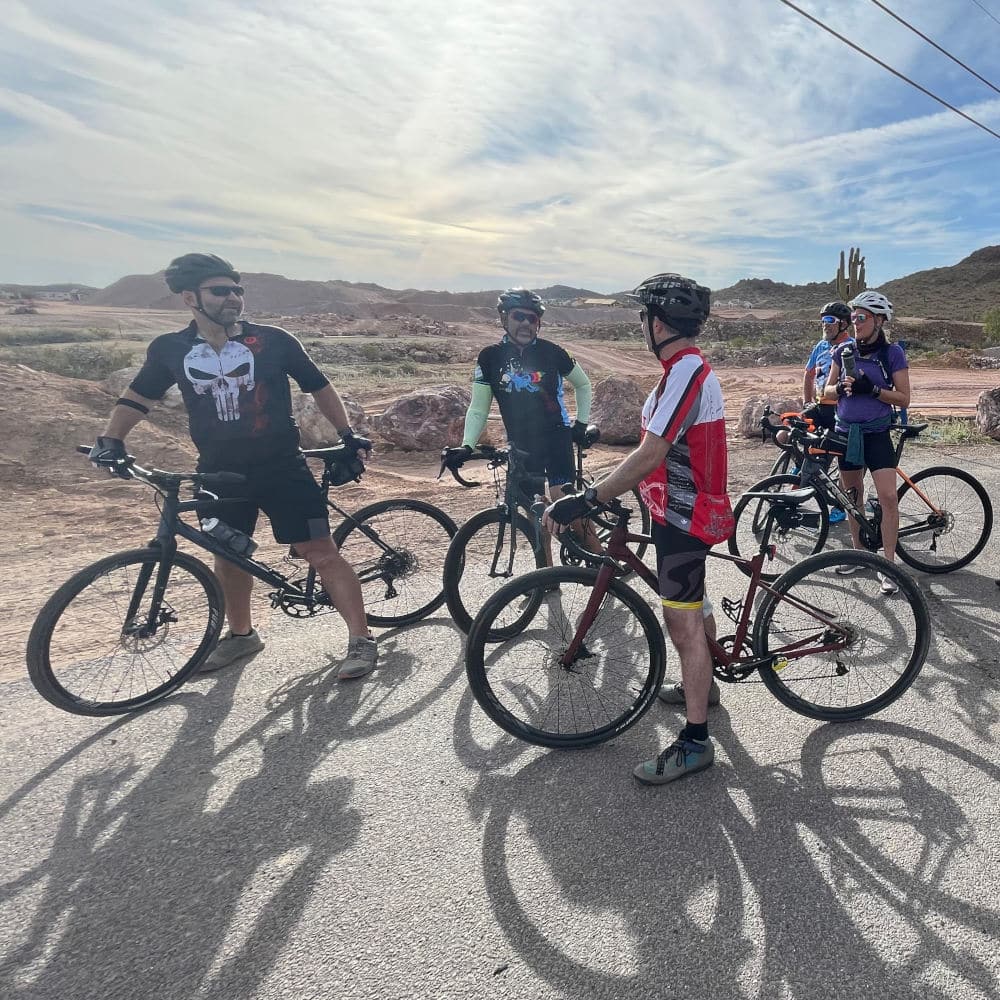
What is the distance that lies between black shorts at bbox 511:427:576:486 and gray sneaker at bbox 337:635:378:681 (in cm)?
146

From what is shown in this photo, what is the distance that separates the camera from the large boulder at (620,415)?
10633 millimetres

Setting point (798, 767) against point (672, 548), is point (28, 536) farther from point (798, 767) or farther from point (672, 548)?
point (798, 767)

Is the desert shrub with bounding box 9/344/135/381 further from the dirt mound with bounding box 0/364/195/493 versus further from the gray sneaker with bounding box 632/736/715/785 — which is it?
the gray sneaker with bounding box 632/736/715/785

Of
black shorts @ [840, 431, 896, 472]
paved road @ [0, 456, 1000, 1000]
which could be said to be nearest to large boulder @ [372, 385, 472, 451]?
black shorts @ [840, 431, 896, 472]

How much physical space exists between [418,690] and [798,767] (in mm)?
1872

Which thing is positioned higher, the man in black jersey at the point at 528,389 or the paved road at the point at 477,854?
the man in black jersey at the point at 528,389

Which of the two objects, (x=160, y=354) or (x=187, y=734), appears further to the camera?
(x=160, y=354)

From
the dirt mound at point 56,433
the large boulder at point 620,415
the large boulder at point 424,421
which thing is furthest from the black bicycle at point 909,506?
the dirt mound at point 56,433

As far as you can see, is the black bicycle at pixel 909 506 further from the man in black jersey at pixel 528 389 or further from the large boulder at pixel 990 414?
the large boulder at pixel 990 414

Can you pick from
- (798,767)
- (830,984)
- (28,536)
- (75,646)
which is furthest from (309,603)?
(28,536)

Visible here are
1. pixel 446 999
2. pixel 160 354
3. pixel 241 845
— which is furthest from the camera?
pixel 160 354

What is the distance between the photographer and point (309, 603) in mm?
3660

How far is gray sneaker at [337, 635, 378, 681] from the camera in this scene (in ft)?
11.1

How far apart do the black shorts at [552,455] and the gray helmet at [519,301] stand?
78cm
